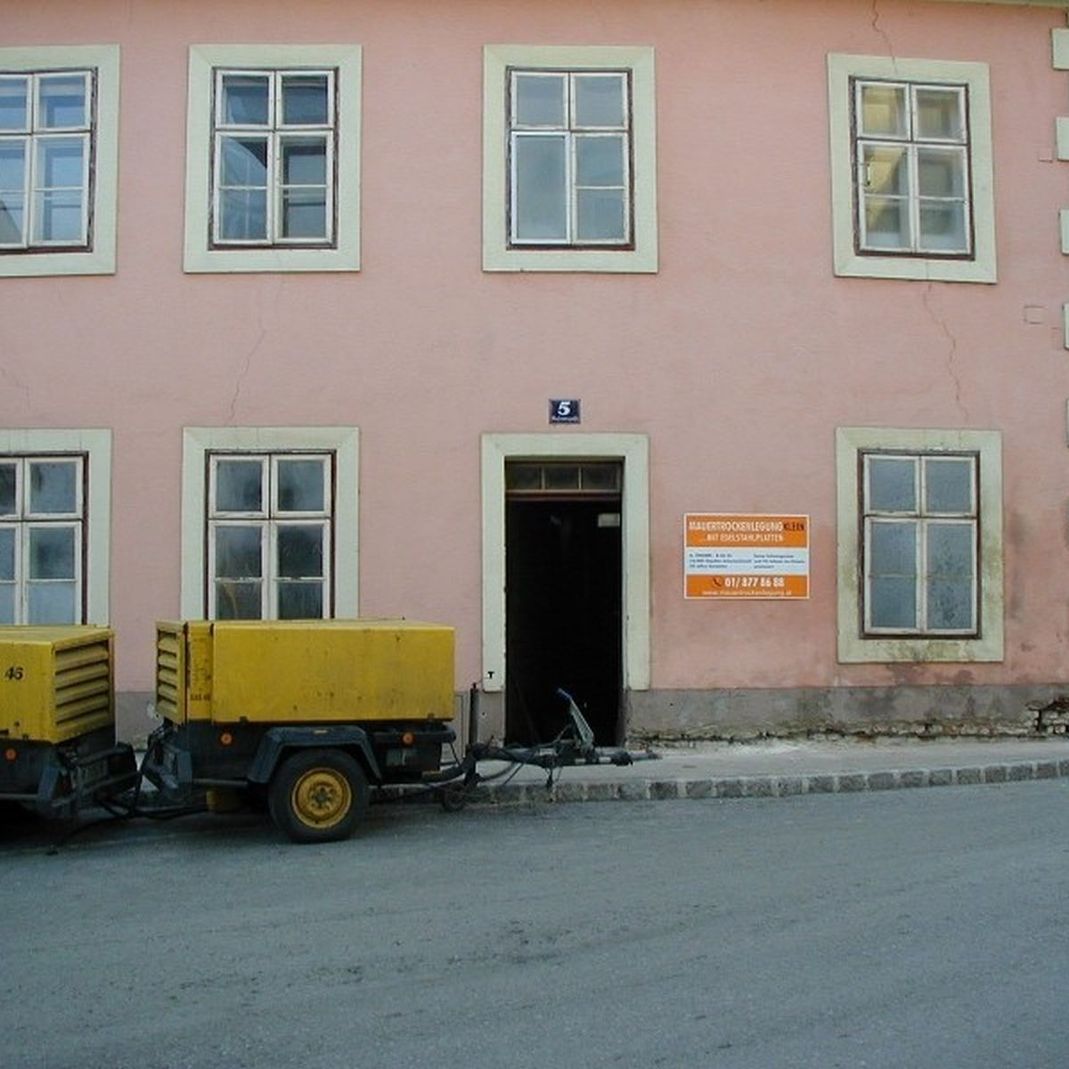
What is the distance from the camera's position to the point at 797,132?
12562 mm

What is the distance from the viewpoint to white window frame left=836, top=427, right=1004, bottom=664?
12.4 metres

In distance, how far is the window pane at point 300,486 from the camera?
39.9 ft

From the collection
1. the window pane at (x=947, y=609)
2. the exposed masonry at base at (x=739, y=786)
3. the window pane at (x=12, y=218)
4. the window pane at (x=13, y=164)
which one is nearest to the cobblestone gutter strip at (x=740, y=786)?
the exposed masonry at base at (x=739, y=786)

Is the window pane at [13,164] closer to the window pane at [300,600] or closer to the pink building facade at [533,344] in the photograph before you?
the pink building facade at [533,344]

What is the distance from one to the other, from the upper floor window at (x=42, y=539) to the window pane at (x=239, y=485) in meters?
1.20

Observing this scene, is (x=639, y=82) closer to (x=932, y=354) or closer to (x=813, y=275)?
(x=813, y=275)

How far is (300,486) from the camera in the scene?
39.9 feet

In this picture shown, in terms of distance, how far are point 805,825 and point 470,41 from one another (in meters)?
7.45

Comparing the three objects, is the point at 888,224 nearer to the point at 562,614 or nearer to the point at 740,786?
the point at 562,614

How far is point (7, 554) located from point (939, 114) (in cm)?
937

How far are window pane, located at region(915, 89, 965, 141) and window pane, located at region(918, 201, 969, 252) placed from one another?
0.65m

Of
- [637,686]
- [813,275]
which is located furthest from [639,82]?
[637,686]

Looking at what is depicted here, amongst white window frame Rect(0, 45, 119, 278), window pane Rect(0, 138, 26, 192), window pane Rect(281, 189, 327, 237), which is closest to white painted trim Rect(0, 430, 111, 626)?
white window frame Rect(0, 45, 119, 278)

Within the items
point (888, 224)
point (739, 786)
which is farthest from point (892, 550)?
point (739, 786)
